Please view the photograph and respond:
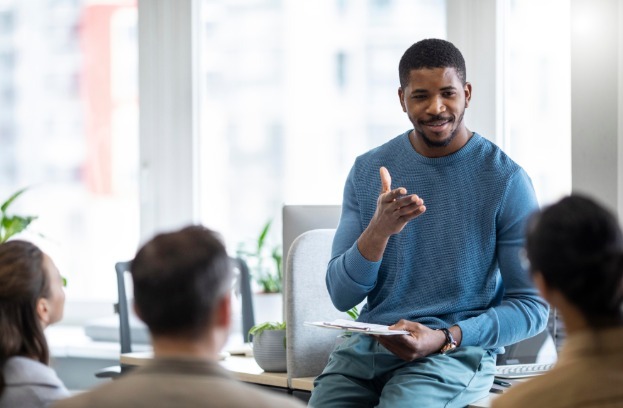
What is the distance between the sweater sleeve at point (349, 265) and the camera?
2.34 metres

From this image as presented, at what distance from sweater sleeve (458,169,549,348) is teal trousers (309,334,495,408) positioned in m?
0.05

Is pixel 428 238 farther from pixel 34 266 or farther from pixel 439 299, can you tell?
pixel 34 266

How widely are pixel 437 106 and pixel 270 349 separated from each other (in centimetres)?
84

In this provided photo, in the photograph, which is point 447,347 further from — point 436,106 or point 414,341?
point 436,106

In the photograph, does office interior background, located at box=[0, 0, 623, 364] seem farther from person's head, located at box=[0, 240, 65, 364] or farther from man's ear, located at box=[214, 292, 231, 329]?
man's ear, located at box=[214, 292, 231, 329]

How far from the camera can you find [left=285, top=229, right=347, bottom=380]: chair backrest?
2.62 metres

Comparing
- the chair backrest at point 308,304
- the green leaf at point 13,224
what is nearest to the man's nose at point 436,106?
the chair backrest at point 308,304

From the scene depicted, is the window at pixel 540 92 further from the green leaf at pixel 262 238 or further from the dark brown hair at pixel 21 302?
the dark brown hair at pixel 21 302

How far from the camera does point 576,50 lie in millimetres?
3219

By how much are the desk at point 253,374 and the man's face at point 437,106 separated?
0.64 metres

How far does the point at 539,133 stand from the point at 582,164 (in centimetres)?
52

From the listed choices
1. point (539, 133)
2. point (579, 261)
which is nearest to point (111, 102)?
point (539, 133)

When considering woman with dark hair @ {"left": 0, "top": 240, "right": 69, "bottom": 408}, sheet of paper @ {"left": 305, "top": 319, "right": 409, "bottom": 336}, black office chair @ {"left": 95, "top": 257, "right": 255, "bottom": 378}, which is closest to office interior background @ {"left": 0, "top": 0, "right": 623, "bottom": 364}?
black office chair @ {"left": 95, "top": 257, "right": 255, "bottom": 378}

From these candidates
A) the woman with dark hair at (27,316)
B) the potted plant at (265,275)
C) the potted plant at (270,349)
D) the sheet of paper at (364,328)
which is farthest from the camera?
the potted plant at (265,275)
